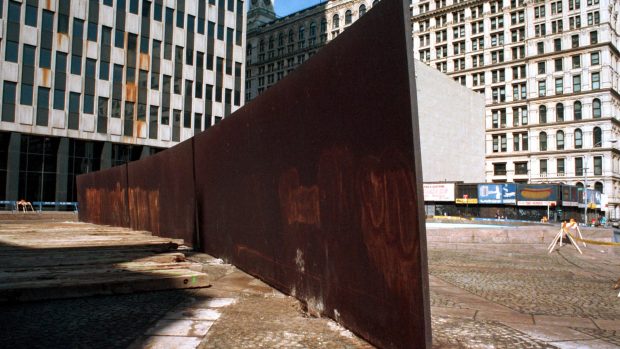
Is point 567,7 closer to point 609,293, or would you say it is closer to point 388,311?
point 609,293

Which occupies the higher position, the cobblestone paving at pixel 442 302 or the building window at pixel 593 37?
the building window at pixel 593 37

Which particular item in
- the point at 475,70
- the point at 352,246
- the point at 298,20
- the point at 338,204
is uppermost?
the point at 298,20

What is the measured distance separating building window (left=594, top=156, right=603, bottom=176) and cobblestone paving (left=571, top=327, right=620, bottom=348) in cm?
7833

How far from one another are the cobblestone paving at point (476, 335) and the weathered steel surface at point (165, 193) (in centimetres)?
641

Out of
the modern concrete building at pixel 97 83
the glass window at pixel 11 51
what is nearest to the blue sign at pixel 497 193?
the modern concrete building at pixel 97 83

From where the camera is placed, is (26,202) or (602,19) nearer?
(26,202)

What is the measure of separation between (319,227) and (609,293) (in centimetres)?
570

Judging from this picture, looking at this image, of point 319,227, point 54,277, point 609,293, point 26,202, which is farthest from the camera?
point 26,202

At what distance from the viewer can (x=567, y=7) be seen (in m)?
74.1

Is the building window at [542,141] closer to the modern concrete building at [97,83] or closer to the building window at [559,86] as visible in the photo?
the building window at [559,86]

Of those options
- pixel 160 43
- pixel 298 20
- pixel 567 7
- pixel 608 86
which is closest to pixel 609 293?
pixel 160 43

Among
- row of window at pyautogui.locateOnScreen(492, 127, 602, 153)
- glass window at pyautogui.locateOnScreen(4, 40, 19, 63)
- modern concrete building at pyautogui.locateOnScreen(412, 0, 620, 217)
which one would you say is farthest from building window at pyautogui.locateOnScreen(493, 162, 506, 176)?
glass window at pyautogui.locateOnScreen(4, 40, 19, 63)

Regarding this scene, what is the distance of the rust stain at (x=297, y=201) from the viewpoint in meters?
4.92

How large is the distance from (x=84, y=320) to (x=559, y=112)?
8436cm
